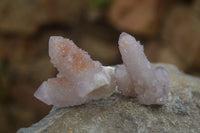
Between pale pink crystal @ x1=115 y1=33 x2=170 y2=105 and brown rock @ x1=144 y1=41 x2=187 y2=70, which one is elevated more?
pale pink crystal @ x1=115 y1=33 x2=170 y2=105

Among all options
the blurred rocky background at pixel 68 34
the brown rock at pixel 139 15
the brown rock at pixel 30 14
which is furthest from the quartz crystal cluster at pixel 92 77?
the brown rock at pixel 30 14

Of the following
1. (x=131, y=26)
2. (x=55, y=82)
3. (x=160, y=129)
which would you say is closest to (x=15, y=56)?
(x=131, y=26)

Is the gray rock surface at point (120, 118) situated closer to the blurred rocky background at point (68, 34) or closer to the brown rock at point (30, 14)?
the blurred rocky background at point (68, 34)

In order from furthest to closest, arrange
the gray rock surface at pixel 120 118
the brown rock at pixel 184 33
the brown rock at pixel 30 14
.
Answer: the brown rock at pixel 30 14
the brown rock at pixel 184 33
the gray rock surface at pixel 120 118

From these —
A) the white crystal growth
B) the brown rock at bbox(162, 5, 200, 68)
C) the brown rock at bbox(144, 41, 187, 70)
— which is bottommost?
the brown rock at bbox(144, 41, 187, 70)


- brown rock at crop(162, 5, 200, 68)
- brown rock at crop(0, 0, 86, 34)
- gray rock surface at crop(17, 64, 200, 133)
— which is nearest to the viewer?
gray rock surface at crop(17, 64, 200, 133)

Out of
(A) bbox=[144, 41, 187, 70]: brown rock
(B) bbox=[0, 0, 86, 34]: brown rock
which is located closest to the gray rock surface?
(A) bbox=[144, 41, 187, 70]: brown rock

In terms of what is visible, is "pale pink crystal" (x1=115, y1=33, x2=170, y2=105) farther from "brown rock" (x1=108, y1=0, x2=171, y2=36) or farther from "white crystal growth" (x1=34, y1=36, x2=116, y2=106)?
"brown rock" (x1=108, y1=0, x2=171, y2=36)
